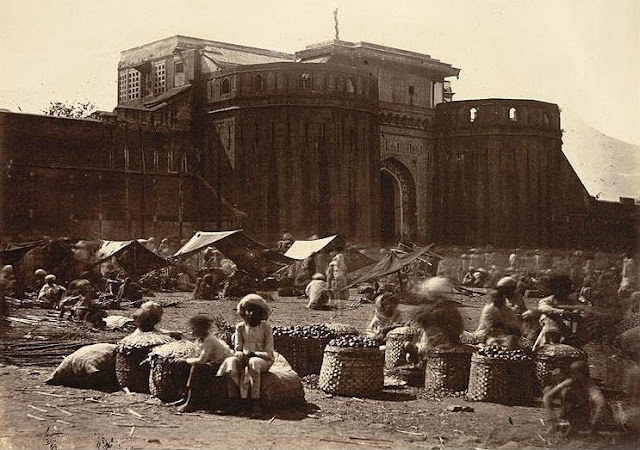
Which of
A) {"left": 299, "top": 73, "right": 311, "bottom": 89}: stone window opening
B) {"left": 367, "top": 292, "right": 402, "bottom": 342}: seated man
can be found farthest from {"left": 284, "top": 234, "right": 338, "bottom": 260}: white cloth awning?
{"left": 299, "top": 73, "right": 311, "bottom": 89}: stone window opening

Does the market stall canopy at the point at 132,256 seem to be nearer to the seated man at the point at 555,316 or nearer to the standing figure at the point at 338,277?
the standing figure at the point at 338,277

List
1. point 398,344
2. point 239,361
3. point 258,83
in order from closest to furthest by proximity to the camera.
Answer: point 239,361 → point 398,344 → point 258,83

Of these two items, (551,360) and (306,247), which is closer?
(551,360)

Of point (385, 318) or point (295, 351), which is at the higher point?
point (385, 318)

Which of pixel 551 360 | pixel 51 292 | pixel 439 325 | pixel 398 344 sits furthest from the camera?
pixel 51 292

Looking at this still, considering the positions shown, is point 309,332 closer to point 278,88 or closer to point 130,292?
point 130,292

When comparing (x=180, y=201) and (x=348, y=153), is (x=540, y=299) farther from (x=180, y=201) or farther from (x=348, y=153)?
(x=180, y=201)

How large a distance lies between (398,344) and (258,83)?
3.64 metres

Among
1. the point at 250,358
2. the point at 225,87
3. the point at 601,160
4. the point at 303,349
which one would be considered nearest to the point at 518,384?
the point at 303,349

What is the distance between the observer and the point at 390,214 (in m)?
9.69

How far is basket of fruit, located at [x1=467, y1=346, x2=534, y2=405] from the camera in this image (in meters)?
6.46

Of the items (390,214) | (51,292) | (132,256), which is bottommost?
(51,292)

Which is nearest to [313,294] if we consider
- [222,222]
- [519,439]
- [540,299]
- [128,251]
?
[222,222]

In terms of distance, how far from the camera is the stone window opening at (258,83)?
9.34 m
